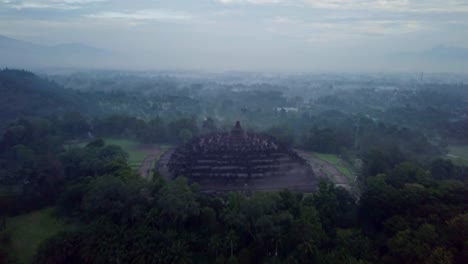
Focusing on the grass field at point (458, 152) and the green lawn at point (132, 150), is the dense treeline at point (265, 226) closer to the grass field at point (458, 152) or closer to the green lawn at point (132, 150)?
the green lawn at point (132, 150)

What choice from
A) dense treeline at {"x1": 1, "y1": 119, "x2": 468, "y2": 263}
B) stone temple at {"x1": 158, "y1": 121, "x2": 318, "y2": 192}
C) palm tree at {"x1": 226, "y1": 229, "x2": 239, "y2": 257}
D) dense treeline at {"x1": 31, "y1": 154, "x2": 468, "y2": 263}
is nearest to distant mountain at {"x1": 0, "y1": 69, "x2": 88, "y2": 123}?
dense treeline at {"x1": 1, "y1": 119, "x2": 468, "y2": 263}

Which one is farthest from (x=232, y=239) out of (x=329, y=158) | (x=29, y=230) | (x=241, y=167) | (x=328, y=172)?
(x=329, y=158)

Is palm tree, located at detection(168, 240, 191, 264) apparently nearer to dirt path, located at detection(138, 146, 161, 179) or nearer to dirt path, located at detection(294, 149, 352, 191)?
dirt path, located at detection(138, 146, 161, 179)

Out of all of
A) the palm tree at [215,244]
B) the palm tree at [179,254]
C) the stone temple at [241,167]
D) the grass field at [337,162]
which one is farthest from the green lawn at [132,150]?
the grass field at [337,162]

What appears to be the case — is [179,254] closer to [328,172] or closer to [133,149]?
[328,172]

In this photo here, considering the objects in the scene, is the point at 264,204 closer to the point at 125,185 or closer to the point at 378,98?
the point at 125,185
